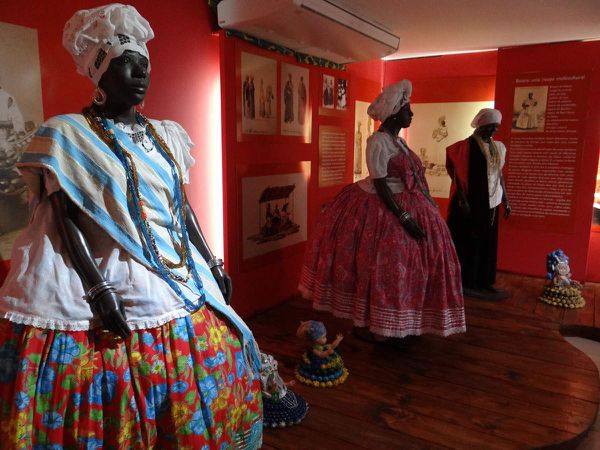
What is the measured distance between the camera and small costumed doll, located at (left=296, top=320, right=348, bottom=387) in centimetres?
260

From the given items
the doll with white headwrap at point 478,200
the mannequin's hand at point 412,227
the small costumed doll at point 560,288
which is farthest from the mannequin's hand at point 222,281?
the small costumed doll at point 560,288

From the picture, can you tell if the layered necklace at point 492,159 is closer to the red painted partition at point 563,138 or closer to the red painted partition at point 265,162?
the red painted partition at point 563,138

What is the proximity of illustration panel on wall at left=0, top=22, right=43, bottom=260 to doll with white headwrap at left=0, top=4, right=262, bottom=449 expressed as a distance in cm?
69

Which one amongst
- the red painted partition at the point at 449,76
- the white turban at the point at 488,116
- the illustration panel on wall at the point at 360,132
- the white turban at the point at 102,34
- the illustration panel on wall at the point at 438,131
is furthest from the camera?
the illustration panel on wall at the point at 438,131

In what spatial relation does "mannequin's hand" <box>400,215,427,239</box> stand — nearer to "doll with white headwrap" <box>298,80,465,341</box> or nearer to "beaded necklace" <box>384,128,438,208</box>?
"doll with white headwrap" <box>298,80,465,341</box>

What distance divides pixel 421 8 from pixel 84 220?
2893mm

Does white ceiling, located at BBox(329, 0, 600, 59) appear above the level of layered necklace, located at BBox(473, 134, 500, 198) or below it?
above

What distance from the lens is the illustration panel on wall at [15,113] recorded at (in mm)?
1871

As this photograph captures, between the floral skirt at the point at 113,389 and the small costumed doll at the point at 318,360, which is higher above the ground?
the floral skirt at the point at 113,389

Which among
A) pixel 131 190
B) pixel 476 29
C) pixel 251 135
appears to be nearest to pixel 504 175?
pixel 476 29

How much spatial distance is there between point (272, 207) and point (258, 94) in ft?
2.83

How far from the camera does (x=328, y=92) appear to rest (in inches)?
164

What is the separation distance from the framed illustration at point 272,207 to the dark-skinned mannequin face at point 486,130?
151 centimetres

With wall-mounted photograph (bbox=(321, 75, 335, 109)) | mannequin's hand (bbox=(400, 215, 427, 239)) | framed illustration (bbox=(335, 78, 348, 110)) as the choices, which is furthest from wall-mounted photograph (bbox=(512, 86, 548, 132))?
mannequin's hand (bbox=(400, 215, 427, 239))
